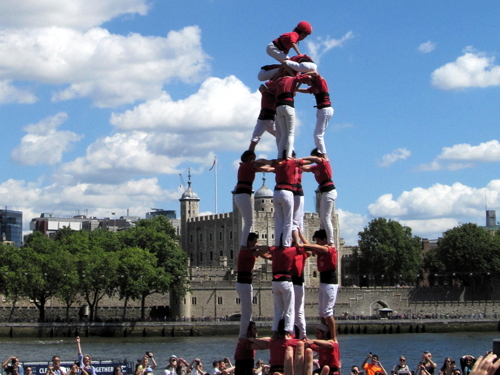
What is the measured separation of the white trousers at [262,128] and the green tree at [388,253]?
293ft

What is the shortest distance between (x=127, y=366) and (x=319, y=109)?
17.9 m

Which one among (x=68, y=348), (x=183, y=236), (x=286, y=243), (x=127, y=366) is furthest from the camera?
(x=183, y=236)

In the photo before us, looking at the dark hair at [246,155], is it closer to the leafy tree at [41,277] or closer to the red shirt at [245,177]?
the red shirt at [245,177]

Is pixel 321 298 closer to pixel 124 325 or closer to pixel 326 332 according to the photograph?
pixel 326 332

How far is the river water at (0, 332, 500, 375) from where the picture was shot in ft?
177

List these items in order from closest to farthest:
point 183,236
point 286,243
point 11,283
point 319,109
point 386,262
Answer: point 286,243 < point 319,109 < point 11,283 < point 386,262 < point 183,236

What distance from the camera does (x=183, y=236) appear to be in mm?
129750

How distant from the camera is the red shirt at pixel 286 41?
23.0m

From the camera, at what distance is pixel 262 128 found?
23.3 m

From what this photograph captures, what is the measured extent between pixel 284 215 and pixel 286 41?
4.75 metres

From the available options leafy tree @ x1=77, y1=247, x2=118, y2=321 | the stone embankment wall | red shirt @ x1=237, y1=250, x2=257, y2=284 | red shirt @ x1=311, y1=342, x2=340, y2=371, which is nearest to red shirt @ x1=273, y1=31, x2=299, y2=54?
red shirt @ x1=237, y1=250, x2=257, y2=284

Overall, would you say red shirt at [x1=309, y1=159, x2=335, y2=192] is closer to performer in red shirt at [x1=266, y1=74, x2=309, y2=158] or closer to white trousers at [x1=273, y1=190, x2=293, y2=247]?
performer in red shirt at [x1=266, y1=74, x2=309, y2=158]

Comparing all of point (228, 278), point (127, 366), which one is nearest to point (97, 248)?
point (228, 278)

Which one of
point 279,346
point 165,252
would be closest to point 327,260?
point 279,346
